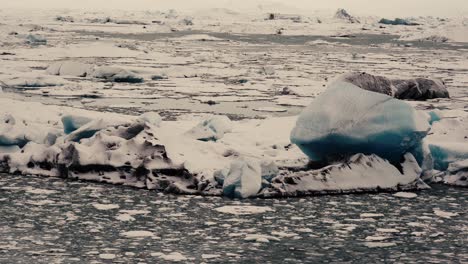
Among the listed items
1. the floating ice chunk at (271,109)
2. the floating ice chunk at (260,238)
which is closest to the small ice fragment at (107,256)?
the floating ice chunk at (260,238)

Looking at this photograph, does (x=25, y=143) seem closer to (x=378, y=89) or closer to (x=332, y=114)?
(x=332, y=114)

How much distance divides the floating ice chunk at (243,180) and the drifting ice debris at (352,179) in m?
0.07

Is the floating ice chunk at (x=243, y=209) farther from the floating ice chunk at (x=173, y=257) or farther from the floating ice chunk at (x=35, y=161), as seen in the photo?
the floating ice chunk at (x=35, y=161)

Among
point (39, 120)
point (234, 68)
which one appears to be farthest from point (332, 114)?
point (234, 68)

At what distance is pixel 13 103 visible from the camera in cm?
761

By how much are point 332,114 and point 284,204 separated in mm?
928

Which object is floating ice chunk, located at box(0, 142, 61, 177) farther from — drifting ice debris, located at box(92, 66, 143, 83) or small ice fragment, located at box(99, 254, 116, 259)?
drifting ice debris, located at box(92, 66, 143, 83)

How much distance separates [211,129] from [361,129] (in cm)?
151

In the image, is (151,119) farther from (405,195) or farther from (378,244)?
(378,244)

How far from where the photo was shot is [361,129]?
4938 millimetres

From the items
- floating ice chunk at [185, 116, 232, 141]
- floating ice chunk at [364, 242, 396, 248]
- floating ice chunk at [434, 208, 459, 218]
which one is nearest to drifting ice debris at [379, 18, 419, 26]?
floating ice chunk at [185, 116, 232, 141]

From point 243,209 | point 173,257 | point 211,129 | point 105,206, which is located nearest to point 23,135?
point 211,129

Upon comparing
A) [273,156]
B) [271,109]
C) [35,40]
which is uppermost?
[273,156]

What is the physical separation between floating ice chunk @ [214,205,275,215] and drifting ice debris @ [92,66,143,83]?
7.78m
